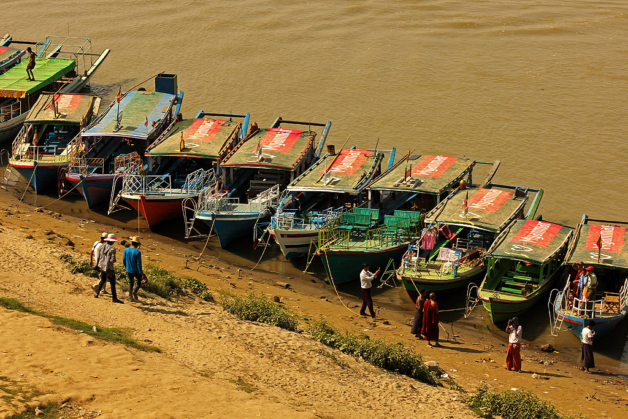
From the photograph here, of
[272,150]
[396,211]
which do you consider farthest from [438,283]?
[272,150]

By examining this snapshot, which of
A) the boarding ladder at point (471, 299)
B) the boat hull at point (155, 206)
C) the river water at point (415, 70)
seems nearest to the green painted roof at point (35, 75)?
the river water at point (415, 70)

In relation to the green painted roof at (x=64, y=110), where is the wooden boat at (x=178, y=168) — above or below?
below

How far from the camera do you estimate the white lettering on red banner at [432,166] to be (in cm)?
2332

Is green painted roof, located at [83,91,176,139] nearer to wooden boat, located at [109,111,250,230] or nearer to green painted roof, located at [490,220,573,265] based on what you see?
wooden boat, located at [109,111,250,230]

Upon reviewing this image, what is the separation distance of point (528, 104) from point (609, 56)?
7.19 meters

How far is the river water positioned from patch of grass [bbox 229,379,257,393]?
33.7ft

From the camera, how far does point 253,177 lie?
85.0ft

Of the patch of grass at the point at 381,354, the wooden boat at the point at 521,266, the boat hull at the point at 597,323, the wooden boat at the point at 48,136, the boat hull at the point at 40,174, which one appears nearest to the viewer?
the patch of grass at the point at 381,354

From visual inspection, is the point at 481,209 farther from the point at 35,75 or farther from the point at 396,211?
the point at 35,75

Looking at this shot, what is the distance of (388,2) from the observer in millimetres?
45500

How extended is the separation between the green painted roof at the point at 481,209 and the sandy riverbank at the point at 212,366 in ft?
11.0

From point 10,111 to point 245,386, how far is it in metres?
24.0

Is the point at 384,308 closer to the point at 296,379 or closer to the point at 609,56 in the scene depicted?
the point at 296,379

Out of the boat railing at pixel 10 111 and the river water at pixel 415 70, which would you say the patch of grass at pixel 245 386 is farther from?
the boat railing at pixel 10 111
